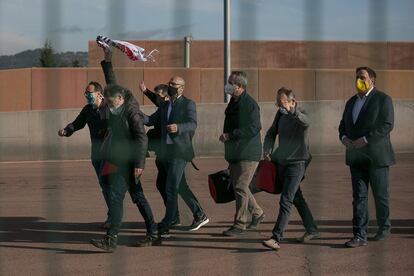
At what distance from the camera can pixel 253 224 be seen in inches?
290

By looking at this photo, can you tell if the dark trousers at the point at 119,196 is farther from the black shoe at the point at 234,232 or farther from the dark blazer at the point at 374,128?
the dark blazer at the point at 374,128

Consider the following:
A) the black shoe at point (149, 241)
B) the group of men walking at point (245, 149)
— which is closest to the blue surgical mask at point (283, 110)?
the group of men walking at point (245, 149)

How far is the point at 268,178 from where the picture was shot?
22.2 ft

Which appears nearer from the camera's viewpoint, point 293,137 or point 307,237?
point 293,137

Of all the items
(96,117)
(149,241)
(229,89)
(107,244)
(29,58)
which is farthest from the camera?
(96,117)

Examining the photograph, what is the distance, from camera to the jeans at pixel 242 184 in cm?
694

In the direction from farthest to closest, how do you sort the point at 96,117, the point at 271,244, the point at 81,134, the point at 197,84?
1. the point at 197,84
2. the point at 81,134
3. the point at 96,117
4. the point at 271,244

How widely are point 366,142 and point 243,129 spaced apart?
0.93 metres

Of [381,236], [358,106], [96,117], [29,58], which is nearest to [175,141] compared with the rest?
[96,117]

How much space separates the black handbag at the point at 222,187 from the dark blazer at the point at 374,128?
42.7 inches

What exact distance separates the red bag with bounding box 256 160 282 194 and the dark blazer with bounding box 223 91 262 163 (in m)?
0.16

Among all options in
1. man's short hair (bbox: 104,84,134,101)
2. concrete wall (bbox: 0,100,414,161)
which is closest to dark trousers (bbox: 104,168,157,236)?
man's short hair (bbox: 104,84,134,101)

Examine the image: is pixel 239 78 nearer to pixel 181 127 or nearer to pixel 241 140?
pixel 241 140

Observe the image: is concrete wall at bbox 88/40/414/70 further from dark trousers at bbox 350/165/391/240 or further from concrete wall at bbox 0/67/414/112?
dark trousers at bbox 350/165/391/240
